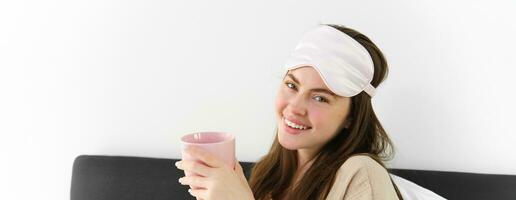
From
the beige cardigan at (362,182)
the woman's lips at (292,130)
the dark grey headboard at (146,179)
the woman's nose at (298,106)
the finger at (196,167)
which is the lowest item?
the dark grey headboard at (146,179)

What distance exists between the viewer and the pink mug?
0.78 meters

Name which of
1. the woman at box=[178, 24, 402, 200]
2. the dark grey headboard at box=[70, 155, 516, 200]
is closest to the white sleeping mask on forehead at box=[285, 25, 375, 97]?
the woman at box=[178, 24, 402, 200]

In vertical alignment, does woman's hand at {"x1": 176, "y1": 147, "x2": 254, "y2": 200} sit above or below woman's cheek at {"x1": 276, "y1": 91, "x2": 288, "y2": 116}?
below

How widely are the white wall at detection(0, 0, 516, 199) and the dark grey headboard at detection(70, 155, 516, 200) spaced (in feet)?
0.21

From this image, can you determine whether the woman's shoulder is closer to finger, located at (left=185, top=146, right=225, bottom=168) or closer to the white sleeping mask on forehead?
the white sleeping mask on forehead

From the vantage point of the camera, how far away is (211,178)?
31.0 inches

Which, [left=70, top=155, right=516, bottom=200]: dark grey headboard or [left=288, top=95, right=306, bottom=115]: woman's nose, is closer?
[left=288, top=95, right=306, bottom=115]: woman's nose

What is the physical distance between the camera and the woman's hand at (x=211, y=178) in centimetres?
78

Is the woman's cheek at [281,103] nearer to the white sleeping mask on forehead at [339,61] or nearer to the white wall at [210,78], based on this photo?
the white sleeping mask on forehead at [339,61]

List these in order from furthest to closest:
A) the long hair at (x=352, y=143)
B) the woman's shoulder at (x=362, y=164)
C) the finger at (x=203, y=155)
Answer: the long hair at (x=352, y=143), the woman's shoulder at (x=362, y=164), the finger at (x=203, y=155)

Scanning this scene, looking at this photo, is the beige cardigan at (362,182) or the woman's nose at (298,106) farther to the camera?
the woman's nose at (298,106)

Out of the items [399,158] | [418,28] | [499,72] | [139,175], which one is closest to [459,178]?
[399,158]

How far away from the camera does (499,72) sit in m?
1.26

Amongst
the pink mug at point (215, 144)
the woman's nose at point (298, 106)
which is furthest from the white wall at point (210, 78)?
the pink mug at point (215, 144)
